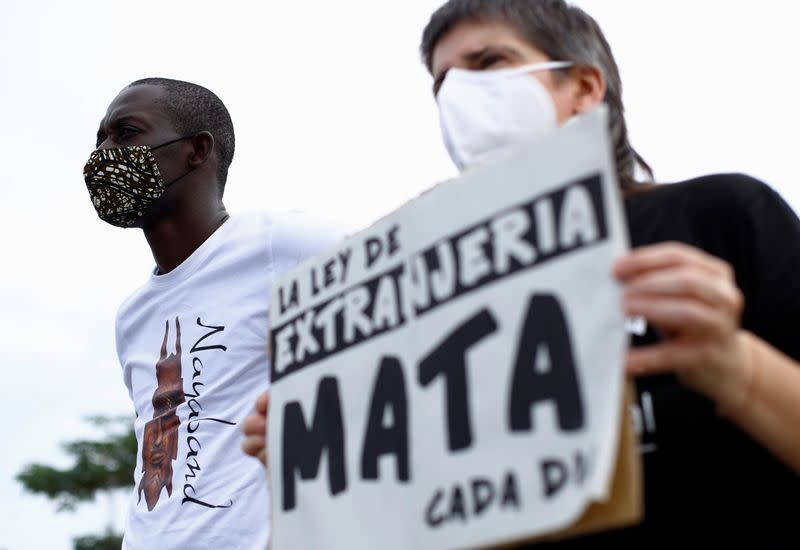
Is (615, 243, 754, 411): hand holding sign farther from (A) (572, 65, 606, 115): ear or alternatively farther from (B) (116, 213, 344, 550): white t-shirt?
(B) (116, 213, 344, 550): white t-shirt

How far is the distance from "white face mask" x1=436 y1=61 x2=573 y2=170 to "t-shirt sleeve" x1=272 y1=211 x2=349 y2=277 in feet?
5.06

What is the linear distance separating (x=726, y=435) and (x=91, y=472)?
29.1 m

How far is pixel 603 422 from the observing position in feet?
4.60

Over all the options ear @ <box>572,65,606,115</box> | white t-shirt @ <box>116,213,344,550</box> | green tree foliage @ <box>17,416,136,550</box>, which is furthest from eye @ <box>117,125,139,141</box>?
green tree foliage @ <box>17,416,136,550</box>

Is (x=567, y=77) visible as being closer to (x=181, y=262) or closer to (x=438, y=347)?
(x=438, y=347)

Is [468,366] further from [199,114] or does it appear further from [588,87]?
[199,114]

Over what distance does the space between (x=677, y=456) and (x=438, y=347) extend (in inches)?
15.8

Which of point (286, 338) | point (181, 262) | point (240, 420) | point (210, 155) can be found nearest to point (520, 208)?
point (286, 338)

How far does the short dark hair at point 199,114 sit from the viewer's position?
4473 mm

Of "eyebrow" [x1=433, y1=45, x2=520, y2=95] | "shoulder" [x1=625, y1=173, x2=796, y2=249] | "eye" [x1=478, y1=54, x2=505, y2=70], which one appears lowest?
"shoulder" [x1=625, y1=173, x2=796, y2=249]

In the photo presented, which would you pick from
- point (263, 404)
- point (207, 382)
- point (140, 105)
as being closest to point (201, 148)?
point (140, 105)

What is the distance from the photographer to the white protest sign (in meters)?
1.47

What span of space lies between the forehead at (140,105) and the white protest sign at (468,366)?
8.29 ft

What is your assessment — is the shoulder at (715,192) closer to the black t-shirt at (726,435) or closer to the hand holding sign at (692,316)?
the black t-shirt at (726,435)
